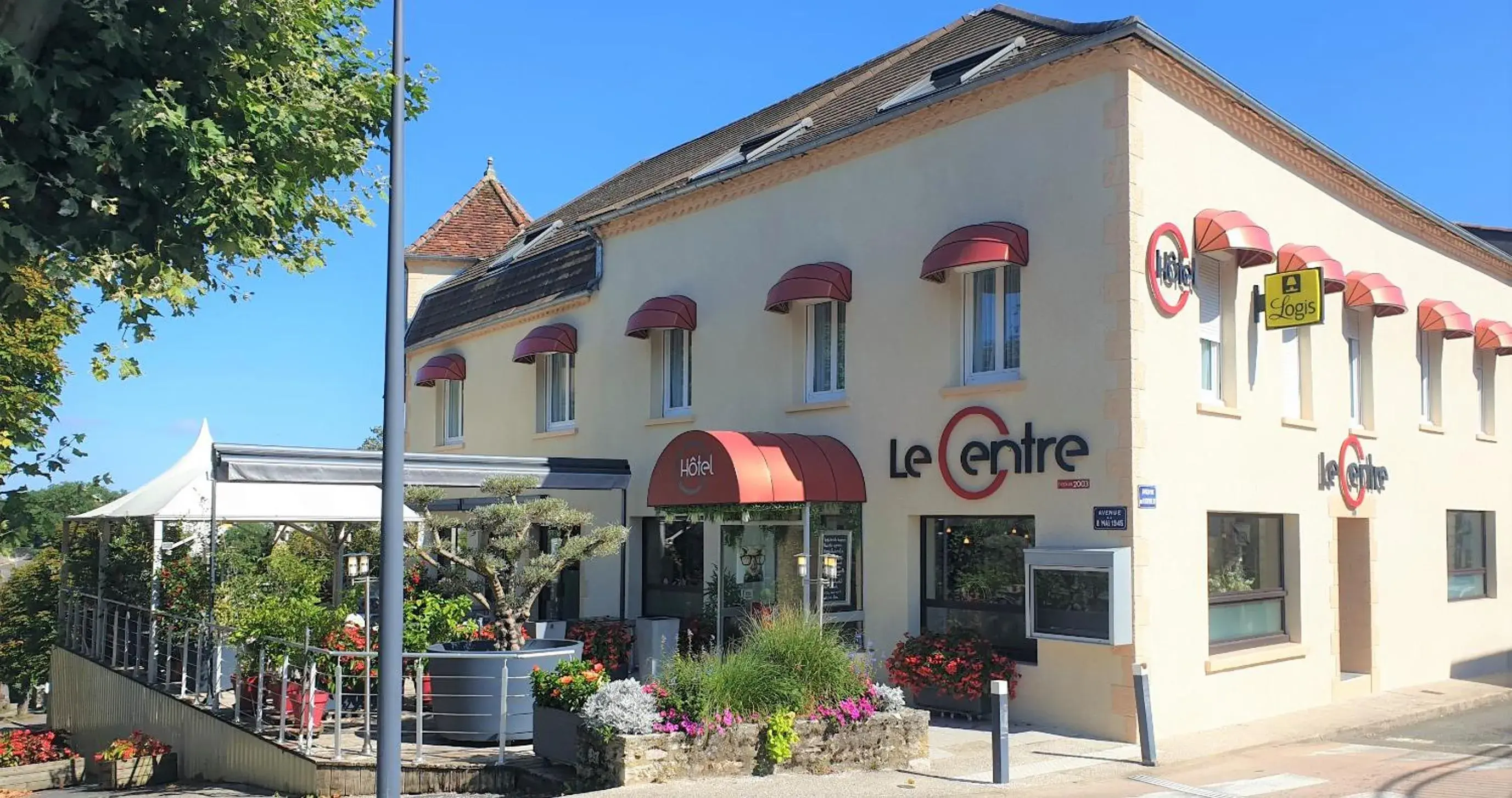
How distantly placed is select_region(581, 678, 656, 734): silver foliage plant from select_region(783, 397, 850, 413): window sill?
6.14 meters

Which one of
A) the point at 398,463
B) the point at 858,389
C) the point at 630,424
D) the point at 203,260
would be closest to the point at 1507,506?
the point at 858,389

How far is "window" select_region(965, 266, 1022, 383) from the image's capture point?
14.3 m

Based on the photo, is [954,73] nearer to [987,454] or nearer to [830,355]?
[830,355]

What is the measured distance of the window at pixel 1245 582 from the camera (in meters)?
14.1

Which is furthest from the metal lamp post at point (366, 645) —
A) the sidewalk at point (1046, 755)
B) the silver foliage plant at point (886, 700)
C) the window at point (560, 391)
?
the window at point (560, 391)

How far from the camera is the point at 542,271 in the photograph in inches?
938

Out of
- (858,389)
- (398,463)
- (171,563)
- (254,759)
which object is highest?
(858,389)

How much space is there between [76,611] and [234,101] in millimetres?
15594

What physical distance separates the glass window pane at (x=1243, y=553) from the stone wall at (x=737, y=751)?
15.0 feet

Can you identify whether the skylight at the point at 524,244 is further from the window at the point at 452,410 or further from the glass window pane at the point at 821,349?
the glass window pane at the point at 821,349

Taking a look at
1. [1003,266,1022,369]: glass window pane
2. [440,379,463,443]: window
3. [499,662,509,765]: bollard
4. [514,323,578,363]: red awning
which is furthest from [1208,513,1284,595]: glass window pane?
[440,379,463,443]: window

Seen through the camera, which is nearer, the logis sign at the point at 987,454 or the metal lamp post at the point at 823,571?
the logis sign at the point at 987,454

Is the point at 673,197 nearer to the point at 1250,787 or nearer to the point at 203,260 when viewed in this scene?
the point at 203,260

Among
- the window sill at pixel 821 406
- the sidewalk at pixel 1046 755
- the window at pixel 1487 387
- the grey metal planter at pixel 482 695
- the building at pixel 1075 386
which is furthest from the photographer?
the window at pixel 1487 387
